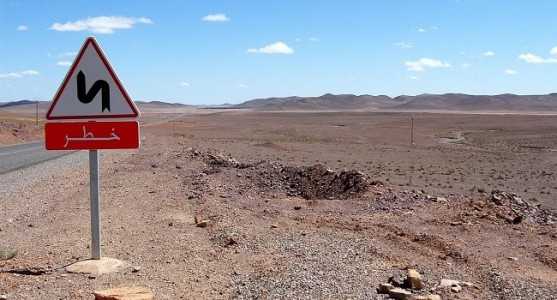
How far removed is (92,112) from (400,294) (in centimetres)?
323

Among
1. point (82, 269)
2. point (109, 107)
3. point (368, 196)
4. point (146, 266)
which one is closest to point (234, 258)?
point (146, 266)

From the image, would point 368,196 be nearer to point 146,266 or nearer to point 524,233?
point 524,233

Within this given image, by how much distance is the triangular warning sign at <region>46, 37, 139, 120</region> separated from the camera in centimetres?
591

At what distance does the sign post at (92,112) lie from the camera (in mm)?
5918

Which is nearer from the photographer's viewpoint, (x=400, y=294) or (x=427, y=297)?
(x=427, y=297)

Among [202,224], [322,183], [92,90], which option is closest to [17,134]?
[322,183]

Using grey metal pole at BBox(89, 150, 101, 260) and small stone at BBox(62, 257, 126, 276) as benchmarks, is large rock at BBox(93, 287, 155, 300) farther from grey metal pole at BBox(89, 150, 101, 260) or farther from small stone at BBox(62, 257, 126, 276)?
grey metal pole at BBox(89, 150, 101, 260)

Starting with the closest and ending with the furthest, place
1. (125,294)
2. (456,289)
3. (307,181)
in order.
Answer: (125,294), (456,289), (307,181)

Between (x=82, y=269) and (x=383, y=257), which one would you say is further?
(x=383, y=257)

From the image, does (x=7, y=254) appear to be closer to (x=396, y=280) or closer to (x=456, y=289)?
(x=396, y=280)

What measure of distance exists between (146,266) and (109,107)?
1589 millimetres

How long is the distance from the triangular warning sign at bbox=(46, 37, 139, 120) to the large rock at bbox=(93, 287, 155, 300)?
5.48ft

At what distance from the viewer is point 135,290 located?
5133 millimetres

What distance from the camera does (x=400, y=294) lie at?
17.9ft
